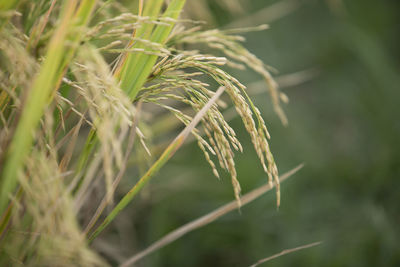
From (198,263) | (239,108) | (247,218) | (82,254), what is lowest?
(198,263)

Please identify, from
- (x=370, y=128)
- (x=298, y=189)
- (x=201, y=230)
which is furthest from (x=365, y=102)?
(x=201, y=230)

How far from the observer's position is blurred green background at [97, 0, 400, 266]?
4.86ft

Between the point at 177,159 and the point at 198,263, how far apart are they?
1.58 ft

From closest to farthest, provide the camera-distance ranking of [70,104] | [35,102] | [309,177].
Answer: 1. [35,102]
2. [70,104]
3. [309,177]

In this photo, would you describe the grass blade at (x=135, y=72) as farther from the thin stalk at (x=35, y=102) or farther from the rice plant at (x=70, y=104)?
the thin stalk at (x=35, y=102)

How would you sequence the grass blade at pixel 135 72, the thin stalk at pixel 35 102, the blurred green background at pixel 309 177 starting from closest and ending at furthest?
the thin stalk at pixel 35 102, the grass blade at pixel 135 72, the blurred green background at pixel 309 177

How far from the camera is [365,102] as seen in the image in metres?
2.21

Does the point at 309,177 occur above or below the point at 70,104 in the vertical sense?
below

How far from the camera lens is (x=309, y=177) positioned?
1.87 meters

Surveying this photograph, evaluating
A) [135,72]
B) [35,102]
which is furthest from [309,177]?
[35,102]

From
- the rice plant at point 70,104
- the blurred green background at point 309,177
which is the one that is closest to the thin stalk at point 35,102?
the rice plant at point 70,104

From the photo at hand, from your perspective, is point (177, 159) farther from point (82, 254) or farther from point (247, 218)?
point (82, 254)

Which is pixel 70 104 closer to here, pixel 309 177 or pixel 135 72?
pixel 135 72

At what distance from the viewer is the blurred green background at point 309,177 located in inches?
58.3
